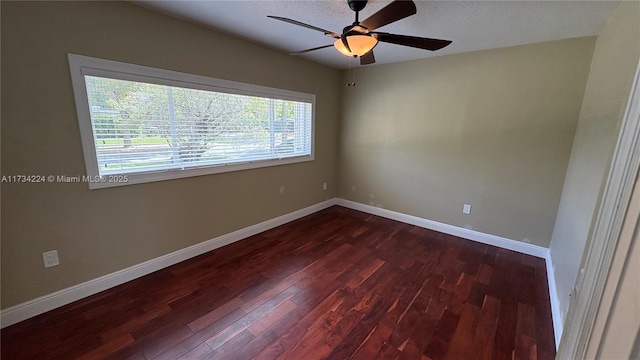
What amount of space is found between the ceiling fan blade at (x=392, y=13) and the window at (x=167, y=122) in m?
1.73

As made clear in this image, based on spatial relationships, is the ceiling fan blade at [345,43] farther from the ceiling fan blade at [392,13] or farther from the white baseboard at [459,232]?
the white baseboard at [459,232]

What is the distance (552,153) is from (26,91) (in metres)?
4.59

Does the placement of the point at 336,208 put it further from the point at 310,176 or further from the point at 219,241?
the point at 219,241

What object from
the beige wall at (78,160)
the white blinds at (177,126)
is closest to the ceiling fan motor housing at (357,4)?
the beige wall at (78,160)

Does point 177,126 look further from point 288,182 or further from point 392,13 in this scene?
point 392,13

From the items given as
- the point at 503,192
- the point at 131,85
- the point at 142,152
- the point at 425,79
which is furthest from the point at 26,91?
the point at 503,192

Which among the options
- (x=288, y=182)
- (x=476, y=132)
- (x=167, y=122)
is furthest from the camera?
(x=288, y=182)

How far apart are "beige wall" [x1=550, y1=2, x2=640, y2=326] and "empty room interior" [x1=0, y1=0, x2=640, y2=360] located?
1.0 inches

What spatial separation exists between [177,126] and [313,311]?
2110 millimetres

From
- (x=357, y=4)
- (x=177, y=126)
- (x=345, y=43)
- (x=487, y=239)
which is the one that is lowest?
(x=487, y=239)

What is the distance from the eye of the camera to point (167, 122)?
7.88 feet

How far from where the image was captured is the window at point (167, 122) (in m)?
1.99

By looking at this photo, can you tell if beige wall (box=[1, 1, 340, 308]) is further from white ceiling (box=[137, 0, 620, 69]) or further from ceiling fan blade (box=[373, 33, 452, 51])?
ceiling fan blade (box=[373, 33, 452, 51])

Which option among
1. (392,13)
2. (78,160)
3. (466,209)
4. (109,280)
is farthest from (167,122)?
(466,209)
